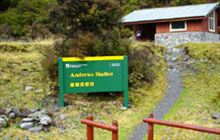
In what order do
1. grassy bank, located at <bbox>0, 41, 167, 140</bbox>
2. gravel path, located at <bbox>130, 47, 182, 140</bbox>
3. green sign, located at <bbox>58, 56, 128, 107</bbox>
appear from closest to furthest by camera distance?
grassy bank, located at <bbox>0, 41, 167, 140</bbox>, gravel path, located at <bbox>130, 47, 182, 140</bbox>, green sign, located at <bbox>58, 56, 128, 107</bbox>

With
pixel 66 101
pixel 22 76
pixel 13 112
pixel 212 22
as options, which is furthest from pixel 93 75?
pixel 212 22

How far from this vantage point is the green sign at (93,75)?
10266 millimetres

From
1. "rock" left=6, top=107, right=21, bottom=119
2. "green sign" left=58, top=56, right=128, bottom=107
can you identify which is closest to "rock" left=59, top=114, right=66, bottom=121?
"green sign" left=58, top=56, right=128, bottom=107

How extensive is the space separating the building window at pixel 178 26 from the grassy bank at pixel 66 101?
12313 millimetres

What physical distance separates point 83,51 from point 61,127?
2653 mm

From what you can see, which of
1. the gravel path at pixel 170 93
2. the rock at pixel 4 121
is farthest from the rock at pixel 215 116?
the rock at pixel 4 121

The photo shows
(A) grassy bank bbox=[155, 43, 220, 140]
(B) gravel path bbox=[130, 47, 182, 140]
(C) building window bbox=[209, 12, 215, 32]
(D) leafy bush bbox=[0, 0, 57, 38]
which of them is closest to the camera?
(A) grassy bank bbox=[155, 43, 220, 140]

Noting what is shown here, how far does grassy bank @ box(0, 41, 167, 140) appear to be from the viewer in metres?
8.66

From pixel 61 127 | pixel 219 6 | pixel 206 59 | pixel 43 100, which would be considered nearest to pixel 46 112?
pixel 61 127

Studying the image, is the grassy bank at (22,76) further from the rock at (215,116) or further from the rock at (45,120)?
the rock at (215,116)

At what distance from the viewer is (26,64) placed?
13.2 m

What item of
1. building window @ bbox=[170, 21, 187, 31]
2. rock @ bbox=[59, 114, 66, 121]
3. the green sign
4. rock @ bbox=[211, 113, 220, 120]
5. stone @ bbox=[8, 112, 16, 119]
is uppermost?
building window @ bbox=[170, 21, 187, 31]

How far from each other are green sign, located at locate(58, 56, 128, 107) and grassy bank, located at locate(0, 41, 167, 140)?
0.40m

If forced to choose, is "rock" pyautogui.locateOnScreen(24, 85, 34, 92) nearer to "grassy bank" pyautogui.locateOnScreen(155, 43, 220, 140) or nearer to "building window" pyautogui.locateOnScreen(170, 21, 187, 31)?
"grassy bank" pyautogui.locateOnScreen(155, 43, 220, 140)
